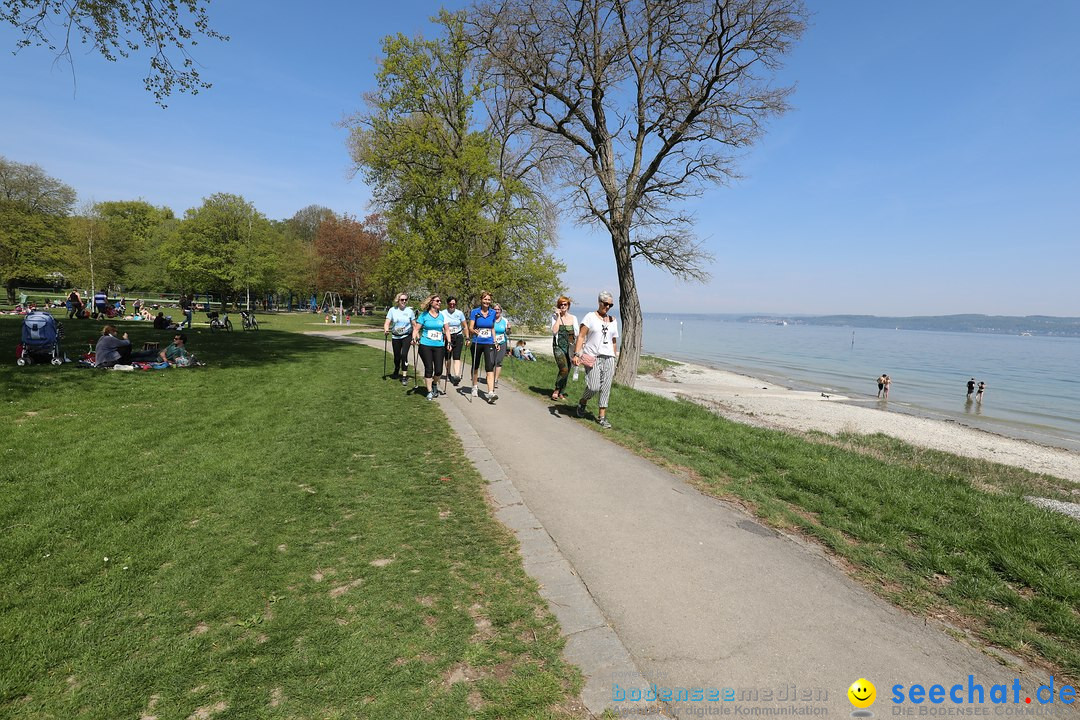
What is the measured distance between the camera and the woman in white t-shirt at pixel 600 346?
7883 millimetres

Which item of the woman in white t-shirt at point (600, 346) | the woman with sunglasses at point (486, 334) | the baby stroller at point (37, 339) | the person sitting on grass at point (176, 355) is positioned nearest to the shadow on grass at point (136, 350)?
the baby stroller at point (37, 339)

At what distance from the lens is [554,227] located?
26375 millimetres

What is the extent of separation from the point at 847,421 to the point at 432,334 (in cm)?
1654

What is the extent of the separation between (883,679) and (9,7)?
54.4ft

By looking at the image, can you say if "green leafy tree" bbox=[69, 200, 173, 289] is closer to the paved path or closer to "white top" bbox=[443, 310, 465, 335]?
"white top" bbox=[443, 310, 465, 335]

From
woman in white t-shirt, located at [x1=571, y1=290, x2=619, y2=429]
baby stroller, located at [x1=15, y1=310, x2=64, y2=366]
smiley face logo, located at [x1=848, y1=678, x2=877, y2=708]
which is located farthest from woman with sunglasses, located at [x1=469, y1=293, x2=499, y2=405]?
baby stroller, located at [x1=15, y1=310, x2=64, y2=366]

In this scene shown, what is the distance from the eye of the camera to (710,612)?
313cm

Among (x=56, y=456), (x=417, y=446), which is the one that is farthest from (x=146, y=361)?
(x=417, y=446)

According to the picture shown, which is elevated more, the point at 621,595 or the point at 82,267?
the point at 82,267

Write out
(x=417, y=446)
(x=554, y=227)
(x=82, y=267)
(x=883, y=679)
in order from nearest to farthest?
(x=883, y=679), (x=417, y=446), (x=554, y=227), (x=82, y=267)

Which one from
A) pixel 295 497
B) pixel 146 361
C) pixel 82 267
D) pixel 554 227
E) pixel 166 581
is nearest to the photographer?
pixel 166 581

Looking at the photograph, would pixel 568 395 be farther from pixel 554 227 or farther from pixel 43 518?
pixel 554 227

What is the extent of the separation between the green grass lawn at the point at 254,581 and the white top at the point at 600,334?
117 inches

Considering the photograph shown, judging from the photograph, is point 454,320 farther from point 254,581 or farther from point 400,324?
point 254,581
